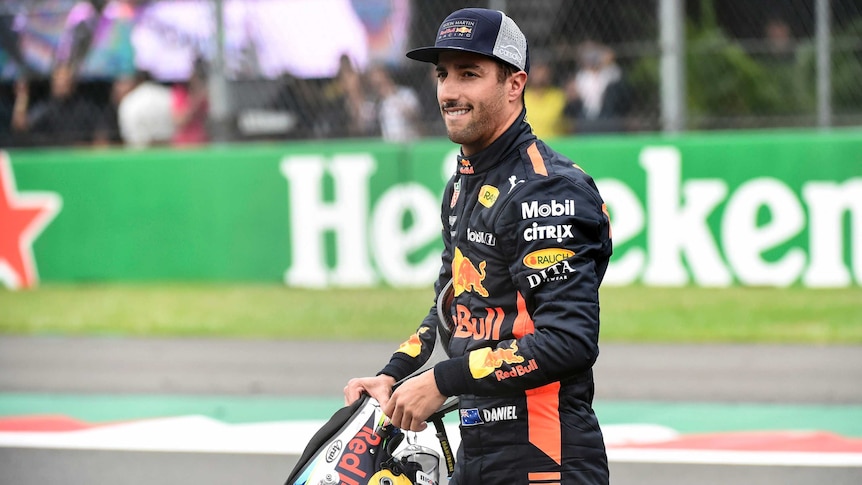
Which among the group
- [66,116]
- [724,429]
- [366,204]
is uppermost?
[66,116]

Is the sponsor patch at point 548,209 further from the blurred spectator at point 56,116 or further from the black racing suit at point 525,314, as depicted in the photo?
the blurred spectator at point 56,116

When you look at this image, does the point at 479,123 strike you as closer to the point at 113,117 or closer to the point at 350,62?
the point at 350,62

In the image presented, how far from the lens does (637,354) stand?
29.3 ft

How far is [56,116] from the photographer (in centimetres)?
1251

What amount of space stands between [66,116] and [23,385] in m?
4.58

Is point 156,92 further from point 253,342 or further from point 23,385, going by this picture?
point 23,385

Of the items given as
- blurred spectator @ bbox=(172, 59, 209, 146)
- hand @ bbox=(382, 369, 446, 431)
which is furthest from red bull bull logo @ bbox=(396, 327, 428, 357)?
blurred spectator @ bbox=(172, 59, 209, 146)

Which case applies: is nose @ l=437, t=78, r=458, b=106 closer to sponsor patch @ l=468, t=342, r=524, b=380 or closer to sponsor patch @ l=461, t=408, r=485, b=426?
sponsor patch @ l=468, t=342, r=524, b=380

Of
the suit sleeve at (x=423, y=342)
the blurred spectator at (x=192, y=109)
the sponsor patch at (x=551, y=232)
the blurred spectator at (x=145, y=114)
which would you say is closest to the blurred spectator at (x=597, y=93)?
the blurred spectator at (x=192, y=109)

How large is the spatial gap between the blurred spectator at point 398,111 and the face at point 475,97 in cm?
876

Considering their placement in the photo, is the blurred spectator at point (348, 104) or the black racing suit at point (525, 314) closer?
the black racing suit at point (525, 314)

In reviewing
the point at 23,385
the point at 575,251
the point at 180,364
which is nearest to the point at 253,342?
the point at 180,364

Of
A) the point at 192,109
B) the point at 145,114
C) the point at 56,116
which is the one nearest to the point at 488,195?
the point at 192,109

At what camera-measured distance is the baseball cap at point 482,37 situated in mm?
3133
